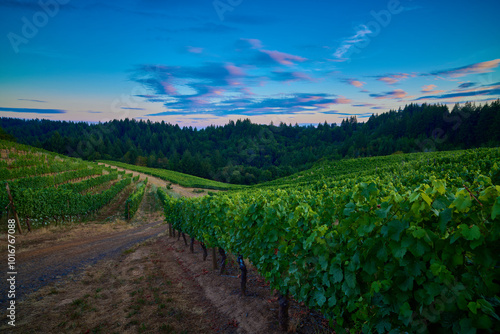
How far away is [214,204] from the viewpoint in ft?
32.4

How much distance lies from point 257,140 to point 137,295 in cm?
15555

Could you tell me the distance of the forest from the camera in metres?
84.1

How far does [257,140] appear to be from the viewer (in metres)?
162

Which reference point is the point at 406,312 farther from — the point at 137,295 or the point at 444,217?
the point at 137,295

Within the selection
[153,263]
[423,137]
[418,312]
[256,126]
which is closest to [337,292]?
[418,312]

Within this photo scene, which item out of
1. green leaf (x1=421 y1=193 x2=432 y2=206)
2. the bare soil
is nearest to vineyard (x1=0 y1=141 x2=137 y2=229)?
the bare soil

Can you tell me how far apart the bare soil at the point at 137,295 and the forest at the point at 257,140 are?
259 feet

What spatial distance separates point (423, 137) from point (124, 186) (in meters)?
104

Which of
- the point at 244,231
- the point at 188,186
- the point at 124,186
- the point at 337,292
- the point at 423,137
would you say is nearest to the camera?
the point at 337,292

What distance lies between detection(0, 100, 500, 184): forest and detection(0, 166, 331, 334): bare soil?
7886cm

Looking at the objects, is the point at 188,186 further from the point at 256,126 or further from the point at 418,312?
the point at 256,126

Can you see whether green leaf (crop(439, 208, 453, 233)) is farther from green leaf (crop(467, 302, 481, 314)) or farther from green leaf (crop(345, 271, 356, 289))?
green leaf (crop(345, 271, 356, 289))

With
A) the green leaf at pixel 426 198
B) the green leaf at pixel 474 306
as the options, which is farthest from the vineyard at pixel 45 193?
the green leaf at pixel 474 306

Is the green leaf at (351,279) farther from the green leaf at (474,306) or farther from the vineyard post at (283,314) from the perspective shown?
the vineyard post at (283,314)
